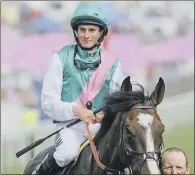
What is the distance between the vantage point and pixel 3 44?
46.1 ft

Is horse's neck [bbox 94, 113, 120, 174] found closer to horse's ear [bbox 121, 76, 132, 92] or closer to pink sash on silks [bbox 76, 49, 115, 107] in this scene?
horse's ear [bbox 121, 76, 132, 92]

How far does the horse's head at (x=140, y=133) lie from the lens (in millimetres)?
3963

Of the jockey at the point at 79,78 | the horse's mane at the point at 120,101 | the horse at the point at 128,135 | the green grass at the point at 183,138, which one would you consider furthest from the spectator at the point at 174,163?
the green grass at the point at 183,138

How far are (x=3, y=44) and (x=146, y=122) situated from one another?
33.8 feet

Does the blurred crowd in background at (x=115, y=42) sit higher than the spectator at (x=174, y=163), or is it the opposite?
the blurred crowd in background at (x=115, y=42)

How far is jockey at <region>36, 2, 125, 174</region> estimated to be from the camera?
4801 millimetres

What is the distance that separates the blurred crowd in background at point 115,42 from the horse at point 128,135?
783cm

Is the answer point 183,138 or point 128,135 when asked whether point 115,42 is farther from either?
point 128,135

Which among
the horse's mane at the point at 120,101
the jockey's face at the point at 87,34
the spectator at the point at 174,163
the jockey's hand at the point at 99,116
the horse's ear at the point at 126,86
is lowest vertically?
the spectator at the point at 174,163

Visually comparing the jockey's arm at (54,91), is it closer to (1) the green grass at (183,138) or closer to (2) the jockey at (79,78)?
(2) the jockey at (79,78)

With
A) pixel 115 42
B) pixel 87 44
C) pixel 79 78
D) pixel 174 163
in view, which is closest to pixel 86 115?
pixel 79 78

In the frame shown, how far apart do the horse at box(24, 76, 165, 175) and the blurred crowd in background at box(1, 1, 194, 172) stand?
783cm

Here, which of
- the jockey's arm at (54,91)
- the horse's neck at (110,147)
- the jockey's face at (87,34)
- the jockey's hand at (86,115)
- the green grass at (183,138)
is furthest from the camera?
the green grass at (183,138)


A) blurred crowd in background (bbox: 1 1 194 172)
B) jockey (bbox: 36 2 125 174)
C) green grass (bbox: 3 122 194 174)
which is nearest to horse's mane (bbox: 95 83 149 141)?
jockey (bbox: 36 2 125 174)
